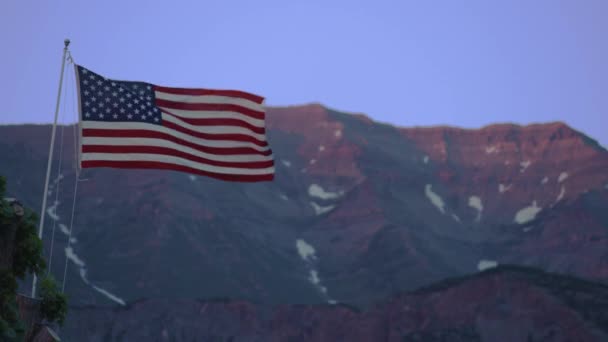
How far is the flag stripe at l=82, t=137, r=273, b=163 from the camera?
25.6m

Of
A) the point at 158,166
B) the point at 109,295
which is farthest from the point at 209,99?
the point at 109,295

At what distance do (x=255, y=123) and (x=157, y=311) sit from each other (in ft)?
456

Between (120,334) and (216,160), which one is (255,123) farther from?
(120,334)

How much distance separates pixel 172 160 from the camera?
86.6 feet

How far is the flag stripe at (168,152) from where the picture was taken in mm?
25625

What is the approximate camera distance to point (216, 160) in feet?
90.2

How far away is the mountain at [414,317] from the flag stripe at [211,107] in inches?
4341

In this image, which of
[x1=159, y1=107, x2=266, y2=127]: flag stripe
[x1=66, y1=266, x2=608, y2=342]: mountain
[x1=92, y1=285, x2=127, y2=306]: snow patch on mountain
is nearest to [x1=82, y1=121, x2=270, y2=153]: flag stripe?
[x1=159, y1=107, x2=266, y2=127]: flag stripe

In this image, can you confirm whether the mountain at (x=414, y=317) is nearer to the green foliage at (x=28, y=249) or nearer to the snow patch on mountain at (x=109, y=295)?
the snow patch on mountain at (x=109, y=295)

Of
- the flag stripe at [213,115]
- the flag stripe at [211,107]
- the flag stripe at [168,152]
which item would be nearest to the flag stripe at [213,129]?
the flag stripe at [213,115]

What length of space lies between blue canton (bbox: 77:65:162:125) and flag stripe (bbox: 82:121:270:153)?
12cm

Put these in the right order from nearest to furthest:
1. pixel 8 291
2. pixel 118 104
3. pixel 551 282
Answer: pixel 8 291 < pixel 118 104 < pixel 551 282

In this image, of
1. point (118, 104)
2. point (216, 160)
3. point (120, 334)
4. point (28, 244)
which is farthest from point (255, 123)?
point (120, 334)

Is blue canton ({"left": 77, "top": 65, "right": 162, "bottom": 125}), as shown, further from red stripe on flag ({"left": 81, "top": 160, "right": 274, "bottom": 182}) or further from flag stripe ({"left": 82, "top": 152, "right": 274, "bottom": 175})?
red stripe on flag ({"left": 81, "top": 160, "right": 274, "bottom": 182})
